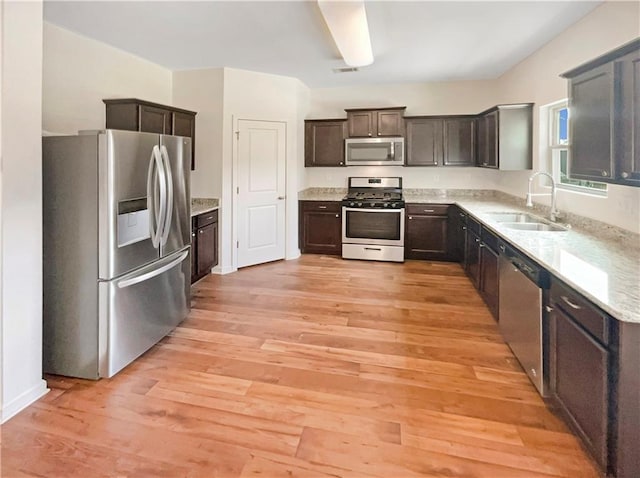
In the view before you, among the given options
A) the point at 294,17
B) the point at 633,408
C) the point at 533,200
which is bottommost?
the point at 633,408

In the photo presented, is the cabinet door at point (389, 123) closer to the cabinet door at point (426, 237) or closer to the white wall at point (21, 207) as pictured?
the cabinet door at point (426, 237)

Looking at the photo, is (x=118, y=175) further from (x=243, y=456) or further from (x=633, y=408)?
(x=633, y=408)

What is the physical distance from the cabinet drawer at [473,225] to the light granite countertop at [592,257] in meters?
0.11

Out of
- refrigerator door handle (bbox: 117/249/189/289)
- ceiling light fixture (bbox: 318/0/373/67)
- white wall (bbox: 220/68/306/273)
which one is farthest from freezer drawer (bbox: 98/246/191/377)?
ceiling light fixture (bbox: 318/0/373/67)

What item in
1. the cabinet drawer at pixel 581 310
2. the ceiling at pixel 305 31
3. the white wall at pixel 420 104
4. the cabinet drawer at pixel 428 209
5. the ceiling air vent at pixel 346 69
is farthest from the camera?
the white wall at pixel 420 104

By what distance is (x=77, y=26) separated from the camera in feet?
11.4

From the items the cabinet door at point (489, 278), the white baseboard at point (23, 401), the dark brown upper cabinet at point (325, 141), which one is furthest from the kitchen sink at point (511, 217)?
the white baseboard at point (23, 401)

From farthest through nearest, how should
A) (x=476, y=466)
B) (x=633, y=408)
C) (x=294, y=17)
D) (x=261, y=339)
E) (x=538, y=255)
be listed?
(x=294, y=17) → (x=261, y=339) → (x=538, y=255) → (x=476, y=466) → (x=633, y=408)

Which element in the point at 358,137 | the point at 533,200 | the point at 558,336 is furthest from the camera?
the point at 358,137

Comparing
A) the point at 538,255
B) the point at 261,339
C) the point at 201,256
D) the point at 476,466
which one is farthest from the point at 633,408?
the point at 201,256

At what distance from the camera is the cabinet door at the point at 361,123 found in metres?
5.81

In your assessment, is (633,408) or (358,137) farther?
(358,137)

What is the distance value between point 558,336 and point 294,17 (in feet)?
10.1

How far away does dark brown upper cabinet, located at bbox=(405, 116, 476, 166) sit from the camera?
5.64m
